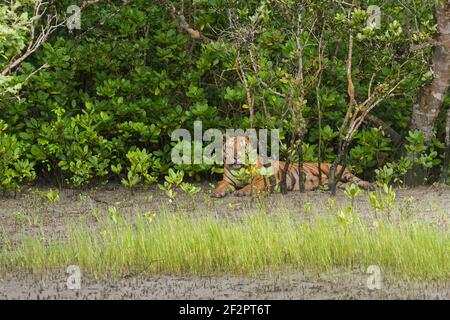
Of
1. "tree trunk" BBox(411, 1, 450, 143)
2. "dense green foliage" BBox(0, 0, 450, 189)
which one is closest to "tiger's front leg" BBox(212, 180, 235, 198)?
"dense green foliage" BBox(0, 0, 450, 189)

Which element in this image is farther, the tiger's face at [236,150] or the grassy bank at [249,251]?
the tiger's face at [236,150]

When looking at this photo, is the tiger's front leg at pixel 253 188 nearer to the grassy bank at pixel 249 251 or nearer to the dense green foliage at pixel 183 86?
the dense green foliage at pixel 183 86

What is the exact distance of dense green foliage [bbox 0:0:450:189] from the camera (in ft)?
37.4

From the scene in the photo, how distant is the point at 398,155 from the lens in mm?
12445

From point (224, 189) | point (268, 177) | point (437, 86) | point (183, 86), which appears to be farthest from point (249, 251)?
point (183, 86)

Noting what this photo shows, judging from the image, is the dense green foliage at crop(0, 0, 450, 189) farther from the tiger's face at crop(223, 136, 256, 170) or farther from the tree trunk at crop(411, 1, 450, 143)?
the tiger's face at crop(223, 136, 256, 170)

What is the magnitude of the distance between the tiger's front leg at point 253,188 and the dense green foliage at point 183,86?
647mm

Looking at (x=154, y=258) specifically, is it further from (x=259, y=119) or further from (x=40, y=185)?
(x=40, y=185)

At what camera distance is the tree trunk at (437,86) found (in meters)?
11.5

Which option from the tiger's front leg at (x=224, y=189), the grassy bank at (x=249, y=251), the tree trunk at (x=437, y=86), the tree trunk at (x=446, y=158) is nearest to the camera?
the grassy bank at (x=249, y=251)

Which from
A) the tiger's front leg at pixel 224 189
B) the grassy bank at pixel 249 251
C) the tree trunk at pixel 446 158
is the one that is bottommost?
the grassy bank at pixel 249 251

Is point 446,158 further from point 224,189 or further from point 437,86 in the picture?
point 224,189

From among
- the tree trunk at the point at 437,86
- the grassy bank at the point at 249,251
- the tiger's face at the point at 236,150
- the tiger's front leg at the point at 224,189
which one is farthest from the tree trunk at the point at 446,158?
the grassy bank at the point at 249,251

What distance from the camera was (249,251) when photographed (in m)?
8.18
